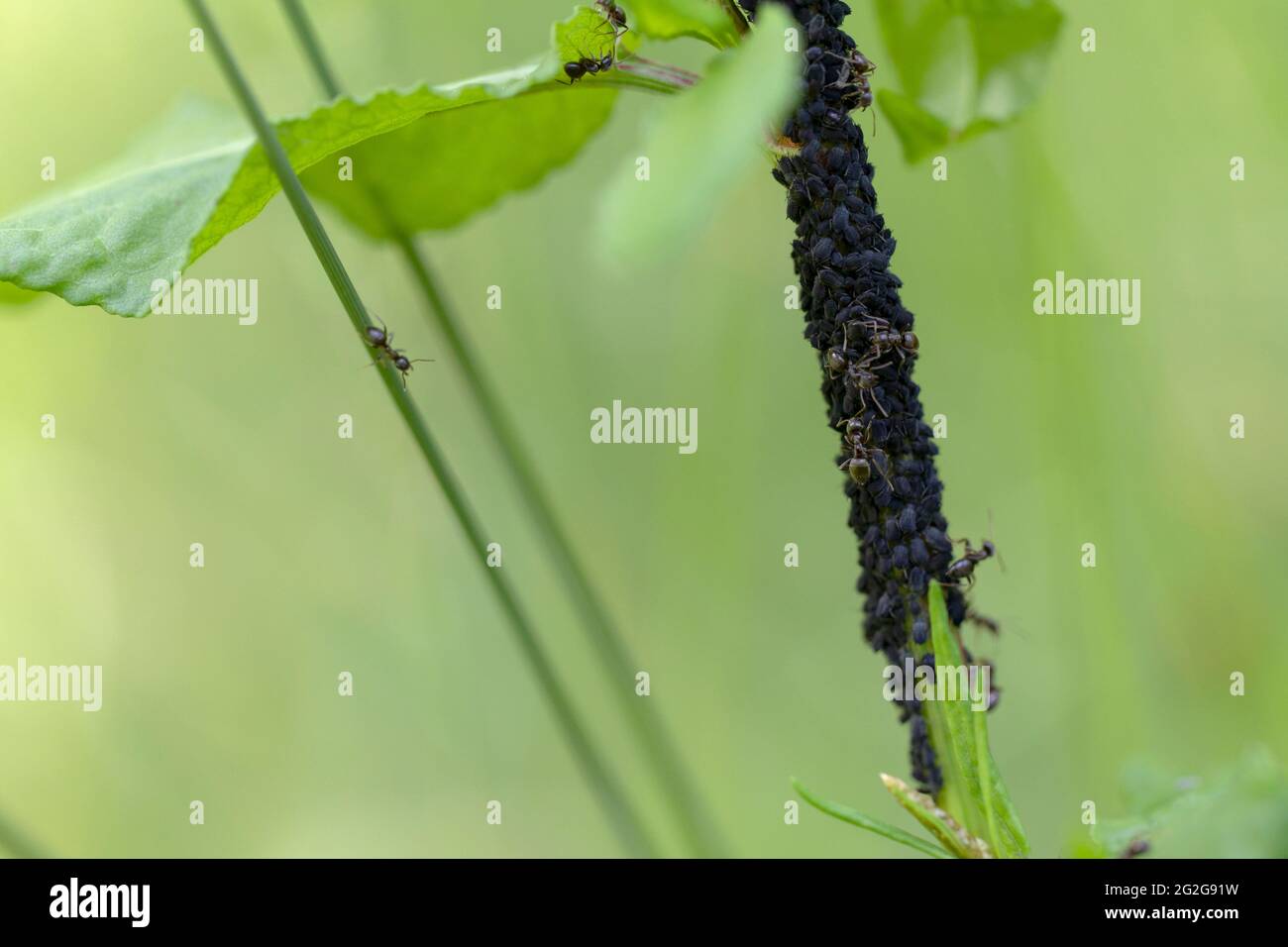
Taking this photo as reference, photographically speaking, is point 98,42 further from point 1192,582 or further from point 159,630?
→ point 1192,582

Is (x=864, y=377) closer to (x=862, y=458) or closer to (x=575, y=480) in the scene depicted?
(x=862, y=458)

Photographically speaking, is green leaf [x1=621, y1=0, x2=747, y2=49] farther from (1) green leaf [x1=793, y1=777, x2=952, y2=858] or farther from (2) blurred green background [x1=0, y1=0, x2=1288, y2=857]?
(2) blurred green background [x1=0, y1=0, x2=1288, y2=857]

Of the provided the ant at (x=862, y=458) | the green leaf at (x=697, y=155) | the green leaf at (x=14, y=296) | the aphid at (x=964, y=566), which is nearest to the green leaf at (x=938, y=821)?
the aphid at (x=964, y=566)

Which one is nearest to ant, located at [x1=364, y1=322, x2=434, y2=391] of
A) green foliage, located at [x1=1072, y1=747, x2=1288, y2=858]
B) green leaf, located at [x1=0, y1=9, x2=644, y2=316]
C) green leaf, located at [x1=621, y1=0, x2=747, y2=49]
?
green leaf, located at [x1=0, y1=9, x2=644, y2=316]

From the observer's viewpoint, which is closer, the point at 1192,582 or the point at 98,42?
the point at 1192,582

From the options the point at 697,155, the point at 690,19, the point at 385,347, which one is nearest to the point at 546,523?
the point at 385,347

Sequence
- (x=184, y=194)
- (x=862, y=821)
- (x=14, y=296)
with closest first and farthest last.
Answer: (x=862, y=821) → (x=184, y=194) → (x=14, y=296)
